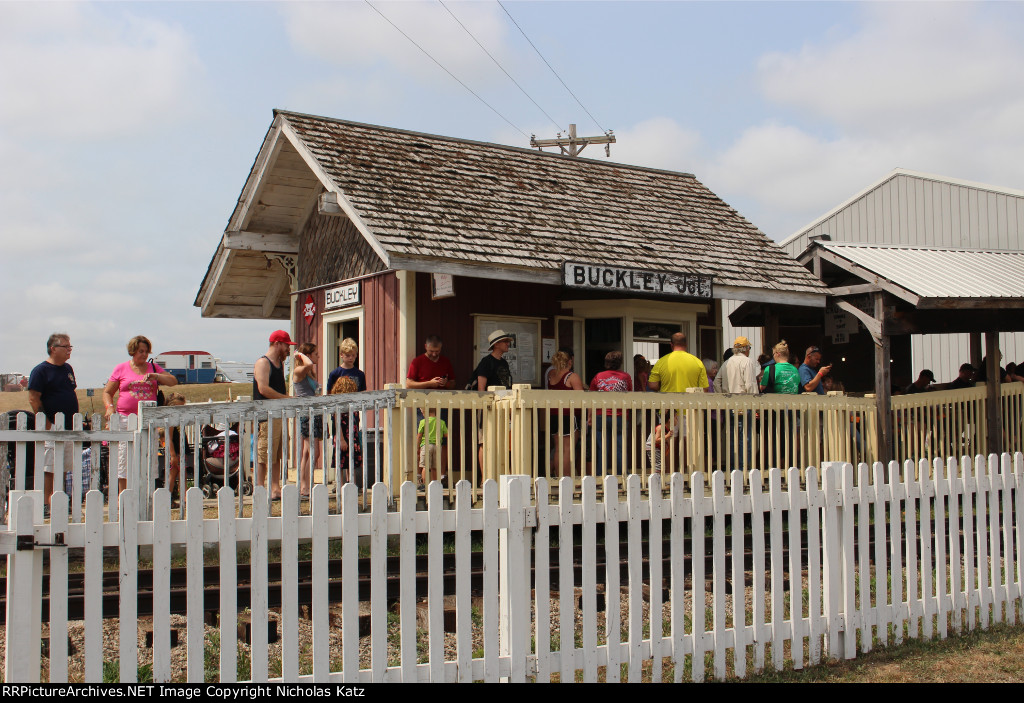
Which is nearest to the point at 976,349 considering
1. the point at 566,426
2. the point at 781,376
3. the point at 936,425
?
the point at 936,425

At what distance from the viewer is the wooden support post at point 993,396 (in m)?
12.6

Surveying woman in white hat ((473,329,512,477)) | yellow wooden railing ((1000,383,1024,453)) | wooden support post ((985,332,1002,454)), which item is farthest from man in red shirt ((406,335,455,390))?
yellow wooden railing ((1000,383,1024,453))

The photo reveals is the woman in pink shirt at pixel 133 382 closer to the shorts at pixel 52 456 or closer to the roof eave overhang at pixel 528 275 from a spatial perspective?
the shorts at pixel 52 456

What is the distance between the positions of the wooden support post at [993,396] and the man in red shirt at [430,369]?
707cm

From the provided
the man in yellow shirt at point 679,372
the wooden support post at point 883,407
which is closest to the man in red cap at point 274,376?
the man in yellow shirt at point 679,372

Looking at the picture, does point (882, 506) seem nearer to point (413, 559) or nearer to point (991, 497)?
point (991, 497)

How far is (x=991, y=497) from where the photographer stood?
7105 mm

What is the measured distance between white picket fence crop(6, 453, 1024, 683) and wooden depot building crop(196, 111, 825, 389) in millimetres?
5229

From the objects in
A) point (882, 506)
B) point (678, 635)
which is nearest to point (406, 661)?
point (678, 635)

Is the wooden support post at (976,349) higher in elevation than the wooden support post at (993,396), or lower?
higher

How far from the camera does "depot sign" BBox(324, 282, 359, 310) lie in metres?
13.2

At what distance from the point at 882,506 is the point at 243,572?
4.85 metres

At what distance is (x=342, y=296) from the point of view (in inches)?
532

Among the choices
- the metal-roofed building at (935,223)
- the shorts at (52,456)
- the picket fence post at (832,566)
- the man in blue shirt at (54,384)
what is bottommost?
the picket fence post at (832,566)
